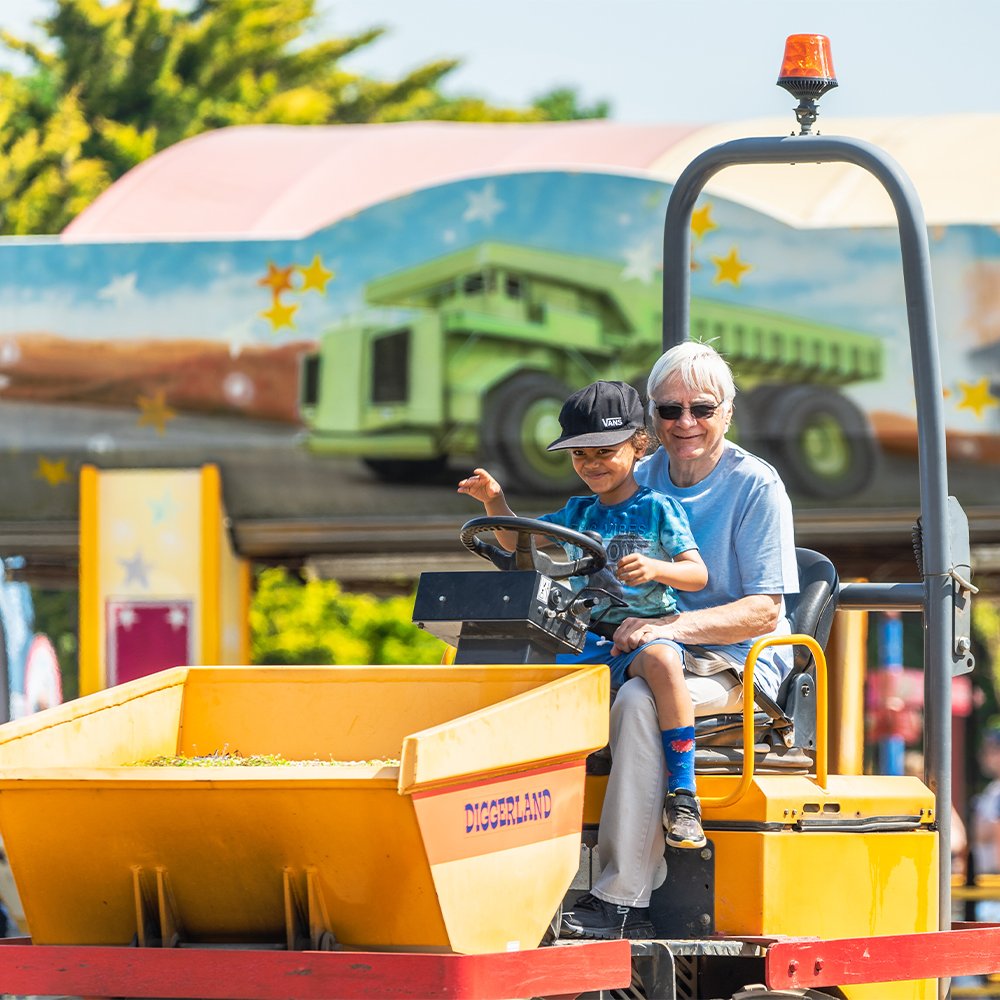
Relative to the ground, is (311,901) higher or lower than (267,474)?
lower

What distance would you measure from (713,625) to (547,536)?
20.1 inches

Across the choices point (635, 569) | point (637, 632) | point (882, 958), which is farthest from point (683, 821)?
point (882, 958)

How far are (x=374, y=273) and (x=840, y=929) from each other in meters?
8.62

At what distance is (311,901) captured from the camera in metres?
4.32

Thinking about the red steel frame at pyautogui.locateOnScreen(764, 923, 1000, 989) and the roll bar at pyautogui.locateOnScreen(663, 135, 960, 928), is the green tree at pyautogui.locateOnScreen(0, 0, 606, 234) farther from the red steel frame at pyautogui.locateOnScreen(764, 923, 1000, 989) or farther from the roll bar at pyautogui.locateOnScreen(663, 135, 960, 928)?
the red steel frame at pyautogui.locateOnScreen(764, 923, 1000, 989)

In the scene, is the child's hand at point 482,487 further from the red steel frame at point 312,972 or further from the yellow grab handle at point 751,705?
the red steel frame at point 312,972

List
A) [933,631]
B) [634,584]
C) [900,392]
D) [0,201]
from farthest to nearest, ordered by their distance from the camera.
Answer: [0,201], [900,392], [933,631], [634,584]

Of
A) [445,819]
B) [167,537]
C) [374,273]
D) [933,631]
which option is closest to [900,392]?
[374,273]

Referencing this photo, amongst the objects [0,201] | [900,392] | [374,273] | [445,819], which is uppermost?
[0,201]

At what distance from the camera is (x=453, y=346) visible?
42.6ft

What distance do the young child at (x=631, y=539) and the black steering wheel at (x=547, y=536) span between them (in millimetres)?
66

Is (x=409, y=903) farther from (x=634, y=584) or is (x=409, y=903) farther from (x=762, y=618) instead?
(x=762, y=618)

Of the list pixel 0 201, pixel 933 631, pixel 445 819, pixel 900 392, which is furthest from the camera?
pixel 0 201

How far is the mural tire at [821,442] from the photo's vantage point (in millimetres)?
12781
